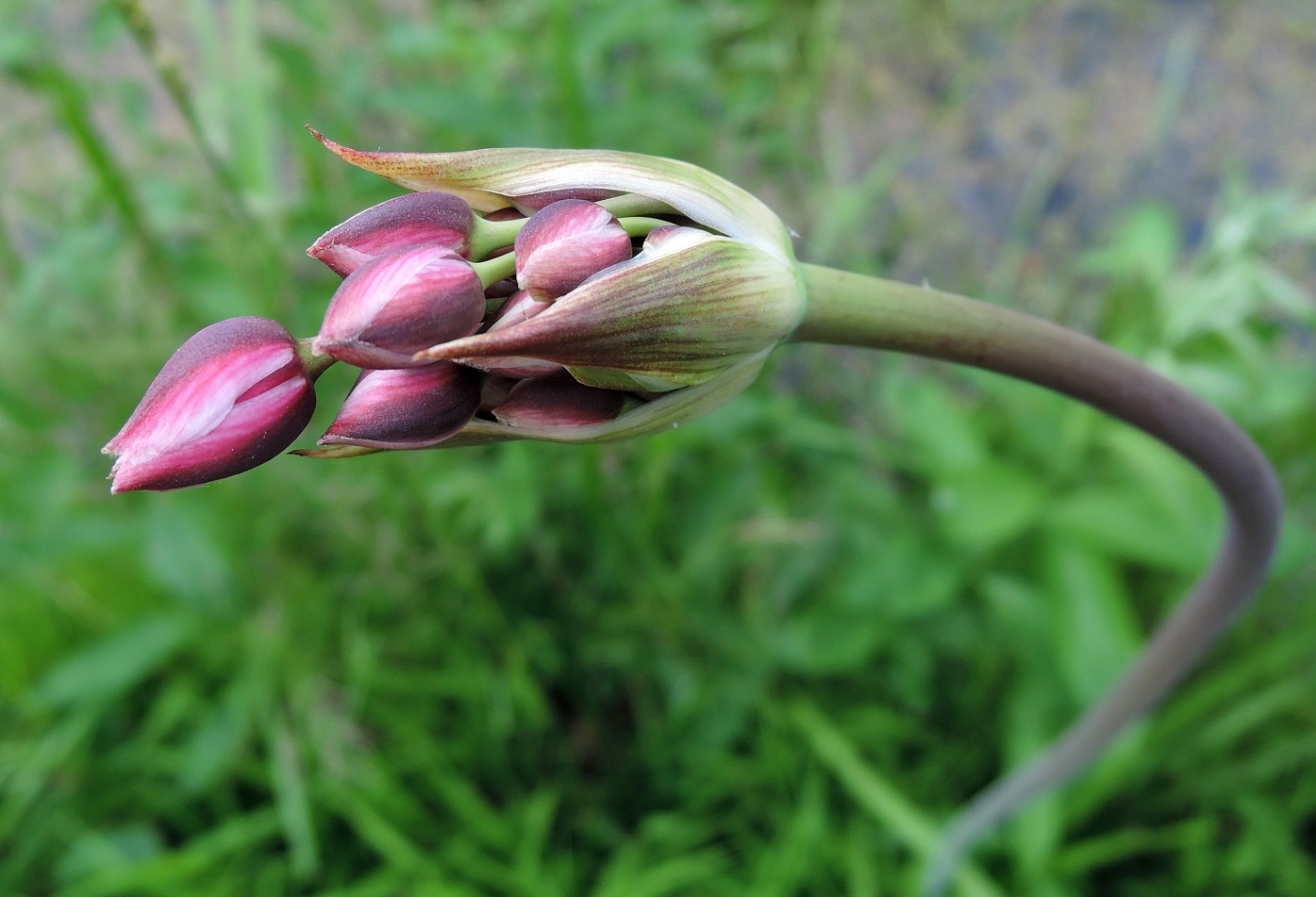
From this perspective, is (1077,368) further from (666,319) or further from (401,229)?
(401,229)

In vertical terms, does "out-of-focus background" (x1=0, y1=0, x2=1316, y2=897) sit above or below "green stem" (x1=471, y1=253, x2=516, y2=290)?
below

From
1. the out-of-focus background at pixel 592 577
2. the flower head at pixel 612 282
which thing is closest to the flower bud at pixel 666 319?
the flower head at pixel 612 282

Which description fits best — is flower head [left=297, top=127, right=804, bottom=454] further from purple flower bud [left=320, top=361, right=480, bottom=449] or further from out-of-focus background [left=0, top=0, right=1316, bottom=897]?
out-of-focus background [left=0, top=0, right=1316, bottom=897]

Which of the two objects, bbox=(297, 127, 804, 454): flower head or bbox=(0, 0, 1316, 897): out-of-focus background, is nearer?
bbox=(297, 127, 804, 454): flower head

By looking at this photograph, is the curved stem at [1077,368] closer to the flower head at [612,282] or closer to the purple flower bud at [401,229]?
the flower head at [612,282]

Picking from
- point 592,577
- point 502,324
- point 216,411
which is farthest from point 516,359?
point 592,577

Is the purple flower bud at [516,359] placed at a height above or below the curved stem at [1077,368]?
above

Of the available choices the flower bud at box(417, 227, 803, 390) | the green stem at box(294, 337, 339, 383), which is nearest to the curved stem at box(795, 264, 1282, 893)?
the flower bud at box(417, 227, 803, 390)
